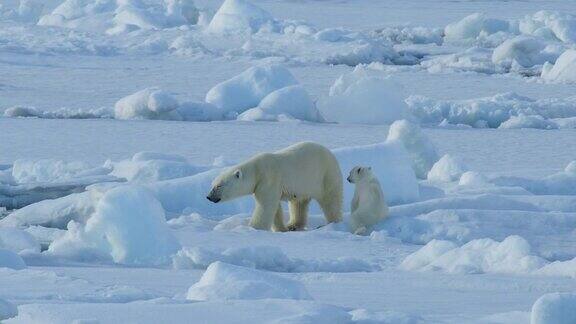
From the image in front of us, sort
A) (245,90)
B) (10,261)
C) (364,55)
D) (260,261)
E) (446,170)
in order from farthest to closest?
1. (364,55)
2. (245,90)
3. (446,170)
4. (260,261)
5. (10,261)

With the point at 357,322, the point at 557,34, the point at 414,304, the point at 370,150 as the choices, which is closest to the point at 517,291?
the point at 414,304

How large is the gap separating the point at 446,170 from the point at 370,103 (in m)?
3.59

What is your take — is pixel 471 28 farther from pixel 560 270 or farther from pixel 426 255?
pixel 560 270

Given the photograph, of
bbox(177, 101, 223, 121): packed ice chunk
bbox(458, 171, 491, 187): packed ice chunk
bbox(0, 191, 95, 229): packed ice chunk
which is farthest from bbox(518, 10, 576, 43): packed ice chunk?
bbox(0, 191, 95, 229): packed ice chunk

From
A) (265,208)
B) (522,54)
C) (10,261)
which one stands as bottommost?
(522,54)

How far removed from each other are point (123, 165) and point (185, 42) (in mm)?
10002

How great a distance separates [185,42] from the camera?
1645 cm

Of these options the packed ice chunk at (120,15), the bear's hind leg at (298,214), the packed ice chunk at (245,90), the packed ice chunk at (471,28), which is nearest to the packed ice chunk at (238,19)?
the packed ice chunk at (120,15)

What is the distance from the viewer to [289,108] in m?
10.5

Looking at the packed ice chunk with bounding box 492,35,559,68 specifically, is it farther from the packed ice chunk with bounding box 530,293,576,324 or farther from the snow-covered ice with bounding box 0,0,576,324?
the packed ice chunk with bounding box 530,293,576,324

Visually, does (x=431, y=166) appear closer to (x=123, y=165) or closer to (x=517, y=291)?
(x=123, y=165)

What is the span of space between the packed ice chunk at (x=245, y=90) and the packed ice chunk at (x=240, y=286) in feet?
24.6

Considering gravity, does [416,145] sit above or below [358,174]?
below

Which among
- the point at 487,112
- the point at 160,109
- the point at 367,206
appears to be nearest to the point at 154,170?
the point at 367,206
